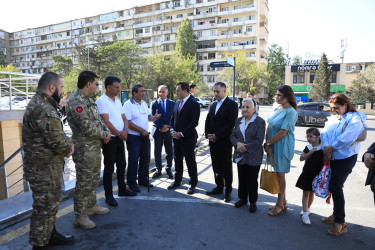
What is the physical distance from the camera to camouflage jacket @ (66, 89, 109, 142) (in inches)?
123

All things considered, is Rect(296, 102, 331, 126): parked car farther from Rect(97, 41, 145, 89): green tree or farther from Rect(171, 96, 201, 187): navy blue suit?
Rect(97, 41, 145, 89): green tree

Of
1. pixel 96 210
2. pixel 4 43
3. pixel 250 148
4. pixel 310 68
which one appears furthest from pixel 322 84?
pixel 4 43

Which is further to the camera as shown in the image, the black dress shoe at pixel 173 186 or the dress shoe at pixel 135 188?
the black dress shoe at pixel 173 186

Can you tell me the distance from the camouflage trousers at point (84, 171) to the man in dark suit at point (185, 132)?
1695mm

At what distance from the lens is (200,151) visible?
819cm

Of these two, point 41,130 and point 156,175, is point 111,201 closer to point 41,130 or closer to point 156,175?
point 156,175

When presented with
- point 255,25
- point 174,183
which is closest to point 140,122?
point 174,183

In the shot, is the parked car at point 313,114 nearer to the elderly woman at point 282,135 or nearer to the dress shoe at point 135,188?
the elderly woman at point 282,135

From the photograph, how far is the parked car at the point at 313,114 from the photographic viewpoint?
14562 millimetres

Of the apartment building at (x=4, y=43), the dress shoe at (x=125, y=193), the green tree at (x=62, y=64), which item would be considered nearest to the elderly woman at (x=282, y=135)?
the dress shoe at (x=125, y=193)

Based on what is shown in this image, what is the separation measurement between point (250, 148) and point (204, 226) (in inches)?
51.0

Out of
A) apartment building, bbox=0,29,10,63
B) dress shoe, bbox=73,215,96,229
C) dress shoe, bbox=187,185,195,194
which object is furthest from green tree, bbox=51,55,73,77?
dress shoe, bbox=73,215,96,229

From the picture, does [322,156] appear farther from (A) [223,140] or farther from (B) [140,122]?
(B) [140,122]

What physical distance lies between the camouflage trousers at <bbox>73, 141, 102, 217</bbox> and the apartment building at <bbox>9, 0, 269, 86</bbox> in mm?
43477
